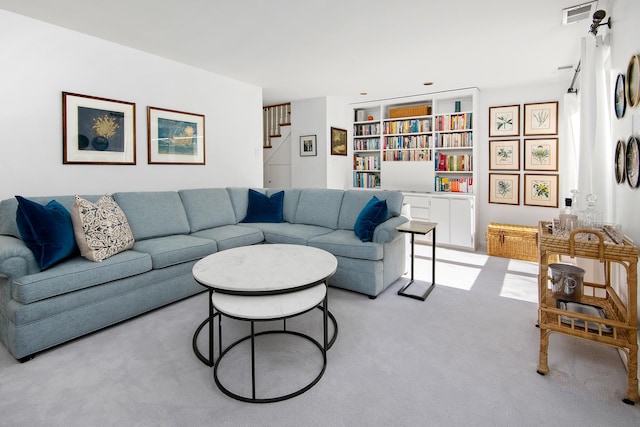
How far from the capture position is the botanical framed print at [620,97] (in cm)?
213

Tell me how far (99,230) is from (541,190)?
543 cm

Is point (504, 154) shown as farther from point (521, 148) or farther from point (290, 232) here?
point (290, 232)

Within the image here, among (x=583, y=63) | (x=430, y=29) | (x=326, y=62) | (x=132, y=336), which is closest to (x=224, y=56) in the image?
(x=326, y=62)

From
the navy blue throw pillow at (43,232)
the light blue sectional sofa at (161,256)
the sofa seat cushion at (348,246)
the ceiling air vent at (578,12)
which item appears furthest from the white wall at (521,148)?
the navy blue throw pillow at (43,232)

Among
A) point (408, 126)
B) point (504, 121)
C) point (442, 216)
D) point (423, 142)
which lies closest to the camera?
point (504, 121)

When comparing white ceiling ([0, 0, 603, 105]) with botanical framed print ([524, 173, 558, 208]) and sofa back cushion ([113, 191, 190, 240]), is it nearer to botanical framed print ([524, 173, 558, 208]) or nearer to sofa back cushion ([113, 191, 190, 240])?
botanical framed print ([524, 173, 558, 208])

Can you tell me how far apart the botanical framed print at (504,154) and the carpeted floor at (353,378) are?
2.97 meters

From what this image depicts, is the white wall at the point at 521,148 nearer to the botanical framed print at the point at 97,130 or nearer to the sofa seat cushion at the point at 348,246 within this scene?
the sofa seat cushion at the point at 348,246

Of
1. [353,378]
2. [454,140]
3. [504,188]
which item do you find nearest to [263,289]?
[353,378]

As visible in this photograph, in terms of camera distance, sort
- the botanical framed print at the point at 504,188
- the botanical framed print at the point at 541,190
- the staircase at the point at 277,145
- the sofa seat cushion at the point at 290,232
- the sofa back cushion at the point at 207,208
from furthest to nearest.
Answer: the staircase at the point at 277,145
the botanical framed print at the point at 504,188
the botanical framed print at the point at 541,190
the sofa back cushion at the point at 207,208
the sofa seat cushion at the point at 290,232

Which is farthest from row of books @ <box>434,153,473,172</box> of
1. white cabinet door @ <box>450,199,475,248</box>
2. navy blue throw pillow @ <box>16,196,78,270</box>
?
navy blue throw pillow @ <box>16,196,78,270</box>

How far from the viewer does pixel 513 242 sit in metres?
4.49

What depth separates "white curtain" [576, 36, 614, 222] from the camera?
2.33 m

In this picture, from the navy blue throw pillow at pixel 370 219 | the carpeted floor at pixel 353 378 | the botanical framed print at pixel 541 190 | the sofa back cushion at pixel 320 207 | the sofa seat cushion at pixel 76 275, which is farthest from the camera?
the botanical framed print at pixel 541 190
